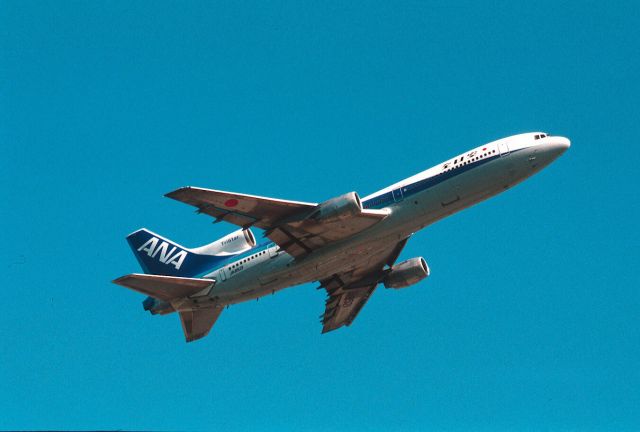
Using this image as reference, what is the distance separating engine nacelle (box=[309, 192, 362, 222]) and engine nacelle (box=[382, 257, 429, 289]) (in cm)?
1097

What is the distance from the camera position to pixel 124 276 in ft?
167

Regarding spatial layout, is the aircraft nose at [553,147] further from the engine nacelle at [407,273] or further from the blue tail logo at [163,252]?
the blue tail logo at [163,252]

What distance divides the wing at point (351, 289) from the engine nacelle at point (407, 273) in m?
0.67

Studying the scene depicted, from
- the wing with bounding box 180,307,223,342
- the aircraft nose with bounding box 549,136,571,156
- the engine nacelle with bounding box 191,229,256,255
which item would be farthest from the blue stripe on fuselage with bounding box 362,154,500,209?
the wing with bounding box 180,307,223,342

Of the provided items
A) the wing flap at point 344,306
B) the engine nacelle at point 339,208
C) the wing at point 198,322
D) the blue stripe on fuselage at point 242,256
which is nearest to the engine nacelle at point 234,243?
the blue stripe on fuselage at point 242,256

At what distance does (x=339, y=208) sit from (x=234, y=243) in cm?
945

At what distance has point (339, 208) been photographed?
160ft

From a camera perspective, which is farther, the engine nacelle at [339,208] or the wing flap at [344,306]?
the wing flap at [344,306]

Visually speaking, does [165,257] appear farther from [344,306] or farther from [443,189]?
[443,189]

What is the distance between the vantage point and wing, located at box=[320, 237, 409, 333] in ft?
195

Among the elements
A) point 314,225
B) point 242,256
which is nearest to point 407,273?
point 314,225

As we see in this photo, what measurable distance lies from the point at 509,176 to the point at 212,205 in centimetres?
1683

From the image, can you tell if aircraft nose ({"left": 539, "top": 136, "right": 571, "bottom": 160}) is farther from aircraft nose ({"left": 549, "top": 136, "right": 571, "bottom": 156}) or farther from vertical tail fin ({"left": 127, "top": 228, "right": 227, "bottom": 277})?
vertical tail fin ({"left": 127, "top": 228, "right": 227, "bottom": 277})

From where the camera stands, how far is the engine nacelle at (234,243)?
54.9 meters
